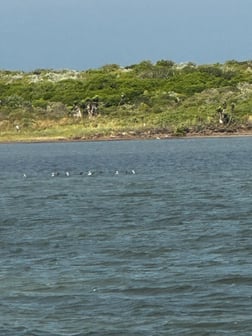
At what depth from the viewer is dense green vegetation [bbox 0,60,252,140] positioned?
89125 mm

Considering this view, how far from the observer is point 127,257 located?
20.2 metres

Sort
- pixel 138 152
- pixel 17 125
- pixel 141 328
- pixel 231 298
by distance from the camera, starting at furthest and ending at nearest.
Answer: pixel 17 125 → pixel 138 152 → pixel 231 298 → pixel 141 328

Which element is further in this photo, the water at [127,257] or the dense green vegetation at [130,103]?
the dense green vegetation at [130,103]

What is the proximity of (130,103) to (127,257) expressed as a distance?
262 ft

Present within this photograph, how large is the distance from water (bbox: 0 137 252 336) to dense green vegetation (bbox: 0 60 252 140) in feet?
152

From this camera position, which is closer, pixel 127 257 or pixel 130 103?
pixel 127 257

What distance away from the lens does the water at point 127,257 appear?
599 inches

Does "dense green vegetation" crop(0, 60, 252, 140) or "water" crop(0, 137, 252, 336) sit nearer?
"water" crop(0, 137, 252, 336)

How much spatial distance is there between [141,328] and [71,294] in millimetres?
2420

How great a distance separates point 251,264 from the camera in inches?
739

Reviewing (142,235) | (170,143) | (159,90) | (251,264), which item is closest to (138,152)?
(170,143)

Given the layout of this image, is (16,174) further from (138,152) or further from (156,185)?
(138,152)

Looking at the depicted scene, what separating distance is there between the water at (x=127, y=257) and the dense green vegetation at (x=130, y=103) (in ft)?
152

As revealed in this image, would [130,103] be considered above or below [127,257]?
above
